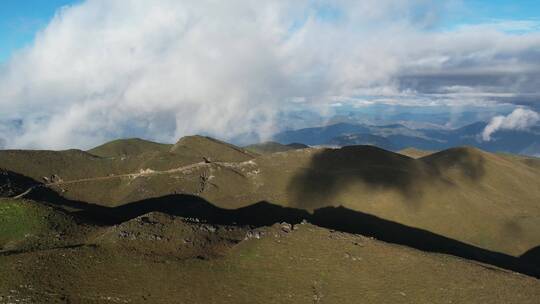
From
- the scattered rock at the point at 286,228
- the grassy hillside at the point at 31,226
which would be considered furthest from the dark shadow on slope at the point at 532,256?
the grassy hillside at the point at 31,226

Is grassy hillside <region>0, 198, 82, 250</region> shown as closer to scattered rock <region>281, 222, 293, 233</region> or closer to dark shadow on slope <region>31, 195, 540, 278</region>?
scattered rock <region>281, 222, 293, 233</region>

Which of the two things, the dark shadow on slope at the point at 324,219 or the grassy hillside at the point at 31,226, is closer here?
the grassy hillside at the point at 31,226

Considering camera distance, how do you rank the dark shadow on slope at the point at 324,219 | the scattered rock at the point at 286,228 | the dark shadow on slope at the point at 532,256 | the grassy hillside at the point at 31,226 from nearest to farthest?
the grassy hillside at the point at 31,226 < the scattered rock at the point at 286,228 < the dark shadow on slope at the point at 324,219 < the dark shadow on slope at the point at 532,256

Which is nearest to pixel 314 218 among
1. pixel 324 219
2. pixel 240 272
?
pixel 324 219

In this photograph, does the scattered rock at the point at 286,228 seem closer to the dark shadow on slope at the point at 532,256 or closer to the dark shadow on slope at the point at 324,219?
the dark shadow on slope at the point at 324,219

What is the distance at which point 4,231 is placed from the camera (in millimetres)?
90562

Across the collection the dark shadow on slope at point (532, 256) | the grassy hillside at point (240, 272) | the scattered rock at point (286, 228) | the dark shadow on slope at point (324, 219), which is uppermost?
the scattered rock at point (286, 228)

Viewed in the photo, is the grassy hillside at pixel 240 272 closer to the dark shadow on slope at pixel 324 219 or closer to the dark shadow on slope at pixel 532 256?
the dark shadow on slope at pixel 324 219

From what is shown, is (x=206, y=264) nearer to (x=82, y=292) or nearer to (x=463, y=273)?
(x=82, y=292)

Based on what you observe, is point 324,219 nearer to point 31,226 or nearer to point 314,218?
point 314,218

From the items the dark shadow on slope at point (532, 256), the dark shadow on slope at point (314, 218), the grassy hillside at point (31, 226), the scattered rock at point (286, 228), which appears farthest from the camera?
the dark shadow on slope at point (532, 256)

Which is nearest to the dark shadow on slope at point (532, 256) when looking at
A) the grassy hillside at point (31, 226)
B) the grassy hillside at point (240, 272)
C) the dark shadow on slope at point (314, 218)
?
the dark shadow on slope at point (314, 218)

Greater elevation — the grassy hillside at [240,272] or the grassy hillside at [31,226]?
the grassy hillside at [31,226]

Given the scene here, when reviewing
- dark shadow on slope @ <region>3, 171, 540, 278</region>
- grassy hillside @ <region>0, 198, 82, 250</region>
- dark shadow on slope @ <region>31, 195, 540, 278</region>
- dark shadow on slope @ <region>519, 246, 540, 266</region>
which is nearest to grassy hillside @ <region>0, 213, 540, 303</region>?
grassy hillside @ <region>0, 198, 82, 250</region>
